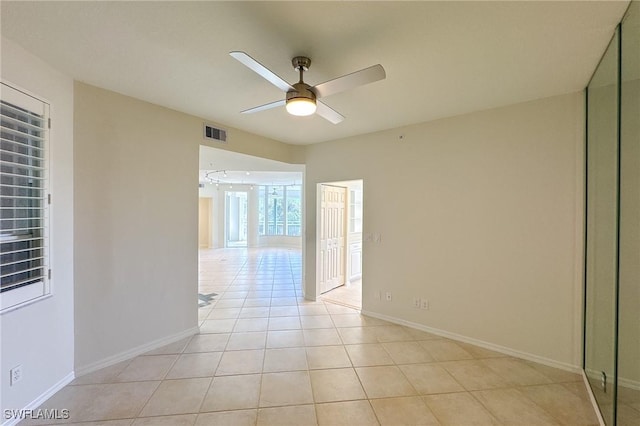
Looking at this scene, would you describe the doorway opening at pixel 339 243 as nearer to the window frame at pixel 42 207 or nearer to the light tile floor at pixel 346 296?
the light tile floor at pixel 346 296

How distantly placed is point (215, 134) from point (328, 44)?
232 centimetres

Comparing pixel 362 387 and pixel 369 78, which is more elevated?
pixel 369 78

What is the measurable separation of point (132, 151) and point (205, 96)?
38.3 inches

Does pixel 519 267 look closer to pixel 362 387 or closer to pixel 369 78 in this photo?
pixel 362 387

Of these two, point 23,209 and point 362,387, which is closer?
point 23,209

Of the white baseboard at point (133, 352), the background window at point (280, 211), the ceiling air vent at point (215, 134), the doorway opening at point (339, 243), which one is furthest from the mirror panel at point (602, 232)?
the background window at point (280, 211)

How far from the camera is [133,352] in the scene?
2959 mm

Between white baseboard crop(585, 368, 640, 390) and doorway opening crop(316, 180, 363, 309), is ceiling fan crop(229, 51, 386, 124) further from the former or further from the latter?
doorway opening crop(316, 180, 363, 309)

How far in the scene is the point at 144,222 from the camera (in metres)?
3.04

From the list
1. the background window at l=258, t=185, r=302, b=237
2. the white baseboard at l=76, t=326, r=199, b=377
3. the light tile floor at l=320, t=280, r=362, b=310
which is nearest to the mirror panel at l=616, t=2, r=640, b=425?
the light tile floor at l=320, t=280, r=362, b=310

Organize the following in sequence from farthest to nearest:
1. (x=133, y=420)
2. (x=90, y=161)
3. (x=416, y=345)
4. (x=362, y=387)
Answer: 1. (x=416, y=345)
2. (x=90, y=161)
3. (x=362, y=387)
4. (x=133, y=420)

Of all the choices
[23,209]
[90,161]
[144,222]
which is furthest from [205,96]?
[23,209]

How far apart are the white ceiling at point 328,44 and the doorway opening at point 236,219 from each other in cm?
909

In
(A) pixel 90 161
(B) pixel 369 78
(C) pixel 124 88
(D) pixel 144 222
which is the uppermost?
(C) pixel 124 88
